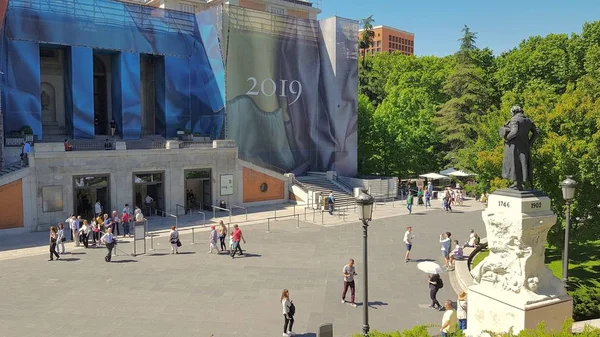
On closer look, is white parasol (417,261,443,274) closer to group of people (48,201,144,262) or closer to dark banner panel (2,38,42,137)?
group of people (48,201,144,262)

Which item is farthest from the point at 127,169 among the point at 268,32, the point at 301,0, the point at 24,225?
the point at 301,0

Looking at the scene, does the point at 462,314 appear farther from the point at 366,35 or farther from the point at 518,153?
the point at 366,35

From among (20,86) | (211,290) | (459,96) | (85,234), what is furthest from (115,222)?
(459,96)

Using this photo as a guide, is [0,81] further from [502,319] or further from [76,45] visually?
[502,319]

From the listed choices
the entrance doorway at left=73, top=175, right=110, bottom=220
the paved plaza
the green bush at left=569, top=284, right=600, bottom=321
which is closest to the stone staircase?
the paved plaza

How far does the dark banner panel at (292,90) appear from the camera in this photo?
3856cm

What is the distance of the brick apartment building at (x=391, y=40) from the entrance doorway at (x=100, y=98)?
9127cm

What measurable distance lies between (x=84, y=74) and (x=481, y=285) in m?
32.3

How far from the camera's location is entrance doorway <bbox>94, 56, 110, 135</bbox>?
4006cm

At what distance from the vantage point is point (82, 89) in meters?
35.4

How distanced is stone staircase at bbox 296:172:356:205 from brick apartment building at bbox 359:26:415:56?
89124mm

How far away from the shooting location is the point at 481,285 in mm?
10469

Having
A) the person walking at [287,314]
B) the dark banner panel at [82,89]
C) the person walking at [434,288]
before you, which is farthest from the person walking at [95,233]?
the person walking at [434,288]

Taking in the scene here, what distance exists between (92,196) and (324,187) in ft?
53.5
